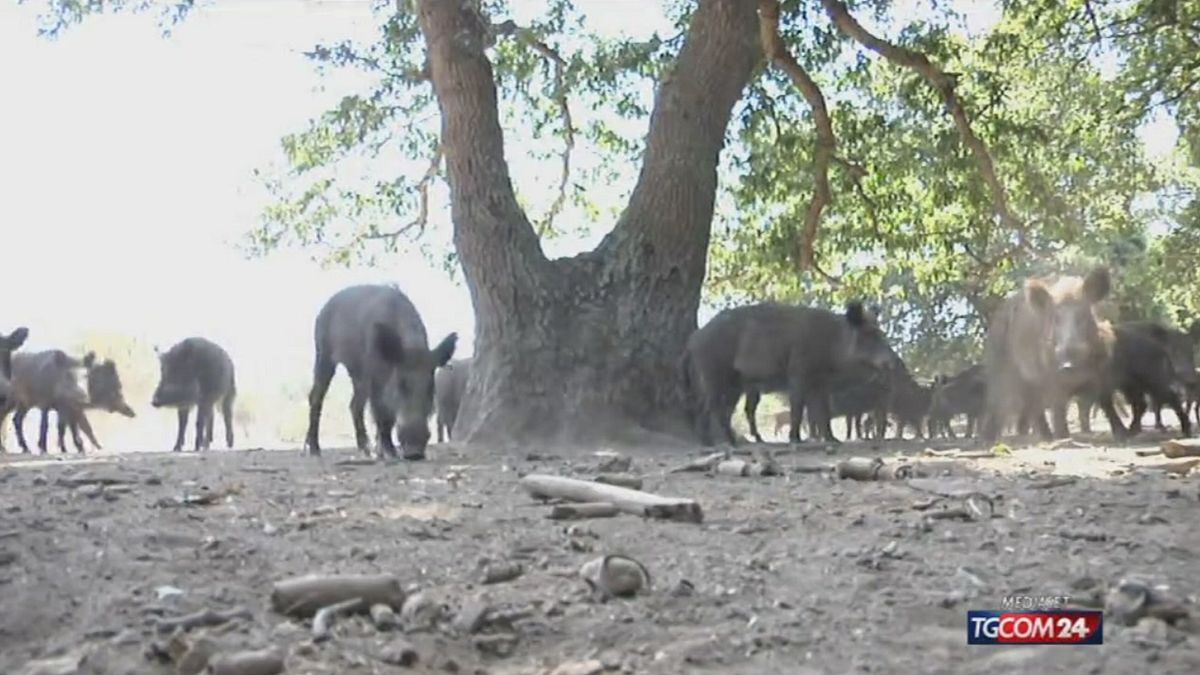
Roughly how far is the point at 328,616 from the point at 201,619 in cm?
36

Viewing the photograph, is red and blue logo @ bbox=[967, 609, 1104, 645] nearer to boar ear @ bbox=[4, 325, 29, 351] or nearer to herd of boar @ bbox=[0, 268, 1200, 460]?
herd of boar @ bbox=[0, 268, 1200, 460]

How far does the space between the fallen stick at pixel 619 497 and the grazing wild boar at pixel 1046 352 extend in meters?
6.17

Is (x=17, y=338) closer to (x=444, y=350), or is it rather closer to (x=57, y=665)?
(x=444, y=350)

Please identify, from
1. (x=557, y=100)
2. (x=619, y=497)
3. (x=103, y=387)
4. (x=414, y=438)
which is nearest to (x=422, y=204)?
(x=557, y=100)

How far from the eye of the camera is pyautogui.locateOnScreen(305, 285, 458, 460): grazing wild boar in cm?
1037

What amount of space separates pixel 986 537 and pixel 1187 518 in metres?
1.03

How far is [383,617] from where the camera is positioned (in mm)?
4133

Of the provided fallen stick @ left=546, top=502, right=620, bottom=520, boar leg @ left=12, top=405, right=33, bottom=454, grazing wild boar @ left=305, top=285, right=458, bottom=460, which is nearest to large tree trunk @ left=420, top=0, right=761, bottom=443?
grazing wild boar @ left=305, top=285, right=458, bottom=460

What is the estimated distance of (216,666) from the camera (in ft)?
12.0

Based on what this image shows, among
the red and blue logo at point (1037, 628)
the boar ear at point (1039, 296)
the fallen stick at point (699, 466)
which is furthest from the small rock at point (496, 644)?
the boar ear at point (1039, 296)

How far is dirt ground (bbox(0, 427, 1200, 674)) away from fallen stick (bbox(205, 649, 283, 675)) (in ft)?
0.23

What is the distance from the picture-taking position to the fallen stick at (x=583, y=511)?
5797mm

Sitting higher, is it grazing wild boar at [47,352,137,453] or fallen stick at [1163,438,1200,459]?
grazing wild boar at [47,352,137,453]

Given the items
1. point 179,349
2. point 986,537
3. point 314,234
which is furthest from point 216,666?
point 314,234
